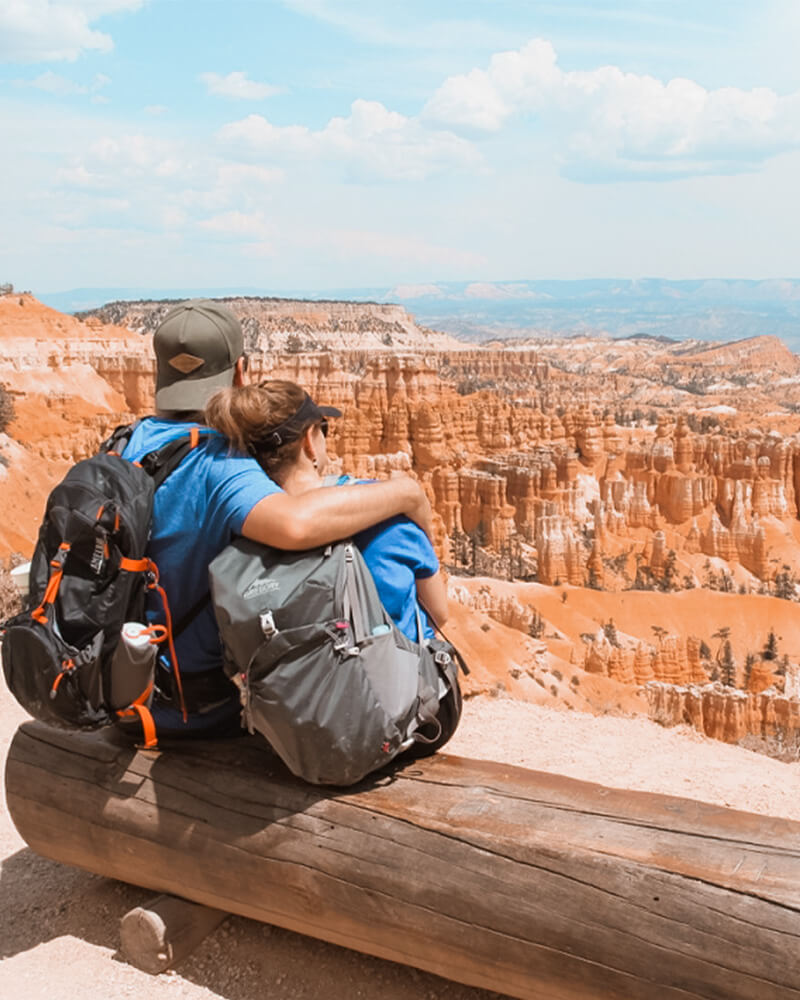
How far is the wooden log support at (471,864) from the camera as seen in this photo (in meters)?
2.38

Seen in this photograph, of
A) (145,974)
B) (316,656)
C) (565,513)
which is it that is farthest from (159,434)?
(565,513)

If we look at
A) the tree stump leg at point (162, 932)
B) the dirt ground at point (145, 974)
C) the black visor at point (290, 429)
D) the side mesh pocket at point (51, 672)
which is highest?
the black visor at point (290, 429)

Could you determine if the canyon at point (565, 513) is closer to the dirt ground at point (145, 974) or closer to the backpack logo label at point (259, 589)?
the dirt ground at point (145, 974)

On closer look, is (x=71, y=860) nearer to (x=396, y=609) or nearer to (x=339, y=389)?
(x=396, y=609)

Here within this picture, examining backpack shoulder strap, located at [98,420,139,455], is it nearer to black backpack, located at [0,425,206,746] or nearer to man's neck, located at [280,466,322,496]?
black backpack, located at [0,425,206,746]

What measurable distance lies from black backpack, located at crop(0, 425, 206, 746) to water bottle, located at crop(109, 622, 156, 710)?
0.03 meters

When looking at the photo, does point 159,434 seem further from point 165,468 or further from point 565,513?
point 565,513

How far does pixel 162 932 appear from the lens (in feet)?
9.93

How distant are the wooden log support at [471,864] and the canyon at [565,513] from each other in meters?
4.85

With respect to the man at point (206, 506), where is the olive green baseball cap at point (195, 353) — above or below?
above

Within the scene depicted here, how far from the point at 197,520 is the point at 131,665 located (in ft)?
1.57

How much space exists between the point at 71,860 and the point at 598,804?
77.4 inches

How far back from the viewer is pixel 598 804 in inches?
109

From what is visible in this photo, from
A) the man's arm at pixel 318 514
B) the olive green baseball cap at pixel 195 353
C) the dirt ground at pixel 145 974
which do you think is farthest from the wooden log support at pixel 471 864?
the olive green baseball cap at pixel 195 353
